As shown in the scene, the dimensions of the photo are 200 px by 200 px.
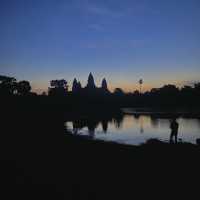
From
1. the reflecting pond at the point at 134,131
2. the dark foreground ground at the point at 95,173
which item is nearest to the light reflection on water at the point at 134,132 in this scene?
the reflecting pond at the point at 134,131

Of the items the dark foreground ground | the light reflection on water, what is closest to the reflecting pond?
the light reflection on water

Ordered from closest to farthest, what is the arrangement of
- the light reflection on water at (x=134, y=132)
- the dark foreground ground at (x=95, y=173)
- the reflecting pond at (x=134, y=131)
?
the dark foreground ground at (x=95, y=173)
the light reflection on water at (x=134, y=132)
the reflecting pond at (x=134, y=131)

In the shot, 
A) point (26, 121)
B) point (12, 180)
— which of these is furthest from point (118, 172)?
point (26, 121)

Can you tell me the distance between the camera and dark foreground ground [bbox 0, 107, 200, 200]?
11.0 meters

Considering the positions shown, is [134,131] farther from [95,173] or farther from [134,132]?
[95,173]

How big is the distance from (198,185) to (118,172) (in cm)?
411

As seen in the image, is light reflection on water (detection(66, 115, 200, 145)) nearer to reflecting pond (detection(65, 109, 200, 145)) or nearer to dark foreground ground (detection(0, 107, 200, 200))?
reflecting pond (detection(65, 109, 200, 145))

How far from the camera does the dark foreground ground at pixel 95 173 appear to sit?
11039mm

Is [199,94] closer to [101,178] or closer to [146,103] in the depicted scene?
[146,103]

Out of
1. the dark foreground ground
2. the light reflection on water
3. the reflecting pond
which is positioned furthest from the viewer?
the reflecting pond

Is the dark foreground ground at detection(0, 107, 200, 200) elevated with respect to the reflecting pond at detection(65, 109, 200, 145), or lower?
elevated

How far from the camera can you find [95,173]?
13883 mm

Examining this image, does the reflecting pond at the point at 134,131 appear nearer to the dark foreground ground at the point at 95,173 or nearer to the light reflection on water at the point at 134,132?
the light reflection on water at the point at 134,132

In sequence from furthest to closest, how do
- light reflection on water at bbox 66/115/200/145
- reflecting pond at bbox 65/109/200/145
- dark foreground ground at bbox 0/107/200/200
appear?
reflecting pond at bbox 65/109/200/145 < light reflection on water at bbox 66/115/200/145 < dark foreground ground at bbox 0/107/200/200
